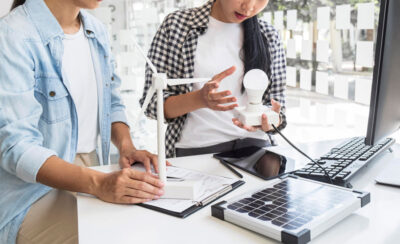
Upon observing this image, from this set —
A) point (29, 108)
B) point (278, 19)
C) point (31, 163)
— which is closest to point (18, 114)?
point (29, 108)

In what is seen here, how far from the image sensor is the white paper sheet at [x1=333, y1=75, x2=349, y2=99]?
223cm

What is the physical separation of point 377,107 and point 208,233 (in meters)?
0.54

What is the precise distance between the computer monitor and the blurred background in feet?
3.12

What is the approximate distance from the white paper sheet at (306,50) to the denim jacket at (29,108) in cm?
162

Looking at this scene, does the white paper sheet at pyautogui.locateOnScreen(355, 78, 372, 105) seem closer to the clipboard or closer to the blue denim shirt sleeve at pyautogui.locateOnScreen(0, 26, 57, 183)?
the clipboard

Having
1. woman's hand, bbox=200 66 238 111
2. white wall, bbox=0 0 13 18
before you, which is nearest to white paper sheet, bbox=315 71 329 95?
woman's hand, bbox=200 66 238 111

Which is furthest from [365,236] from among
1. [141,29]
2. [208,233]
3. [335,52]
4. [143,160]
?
[141,29]

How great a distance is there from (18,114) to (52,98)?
0.18 meters

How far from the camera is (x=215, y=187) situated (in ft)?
3.78

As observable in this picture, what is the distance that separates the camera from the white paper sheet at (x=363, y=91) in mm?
2073

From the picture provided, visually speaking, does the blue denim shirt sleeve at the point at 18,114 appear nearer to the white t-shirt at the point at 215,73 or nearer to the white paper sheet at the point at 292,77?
the white t-shirt at the point at 215,73

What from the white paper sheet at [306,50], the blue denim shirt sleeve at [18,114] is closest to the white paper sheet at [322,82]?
the white paper sheet at [306,50]

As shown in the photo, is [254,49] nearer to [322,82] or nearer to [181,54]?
[181,54]

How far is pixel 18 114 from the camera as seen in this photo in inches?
46.4
